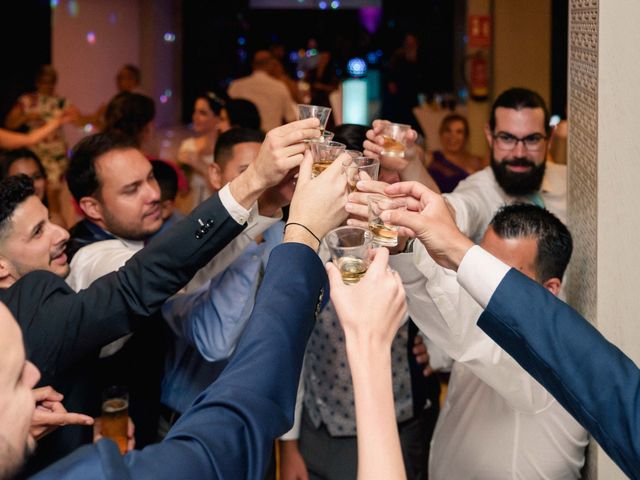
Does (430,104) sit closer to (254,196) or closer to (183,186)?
(183,186)

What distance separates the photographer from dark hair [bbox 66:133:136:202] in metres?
2.85

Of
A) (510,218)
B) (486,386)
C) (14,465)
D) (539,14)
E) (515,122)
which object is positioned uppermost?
(539,14)

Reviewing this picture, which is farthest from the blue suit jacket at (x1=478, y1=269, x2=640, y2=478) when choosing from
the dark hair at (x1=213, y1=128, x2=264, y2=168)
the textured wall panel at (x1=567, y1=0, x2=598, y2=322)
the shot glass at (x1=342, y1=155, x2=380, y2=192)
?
the dark hair at (x1=213, y1=128, x2=264, y2=168)

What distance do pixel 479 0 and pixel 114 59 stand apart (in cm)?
540

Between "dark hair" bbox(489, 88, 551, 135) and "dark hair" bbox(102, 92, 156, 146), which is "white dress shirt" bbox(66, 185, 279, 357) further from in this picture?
"dark hair" bbox(102, 92, 156, 146)

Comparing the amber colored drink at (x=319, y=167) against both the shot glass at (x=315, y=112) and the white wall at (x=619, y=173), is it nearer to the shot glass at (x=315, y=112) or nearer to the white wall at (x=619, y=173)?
the shot glass at (x=315, y=112)

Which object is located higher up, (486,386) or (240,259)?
(240,259)

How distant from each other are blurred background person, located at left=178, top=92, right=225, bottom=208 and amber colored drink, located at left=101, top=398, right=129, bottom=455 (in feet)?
8.40

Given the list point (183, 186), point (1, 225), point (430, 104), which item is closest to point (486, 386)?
point (1, 225)

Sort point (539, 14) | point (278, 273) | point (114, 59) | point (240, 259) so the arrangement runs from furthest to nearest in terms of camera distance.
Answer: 1. point (114, 59)
2. point (539, 14)
3. point (240, 259)
4. point (278, 273)

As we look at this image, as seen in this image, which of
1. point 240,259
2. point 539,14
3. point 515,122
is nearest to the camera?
point 240,259

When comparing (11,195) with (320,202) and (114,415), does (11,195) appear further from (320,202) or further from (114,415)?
(320,202)

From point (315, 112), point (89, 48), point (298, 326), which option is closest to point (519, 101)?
point (315, 112)

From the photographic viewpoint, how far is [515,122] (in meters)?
3.56
